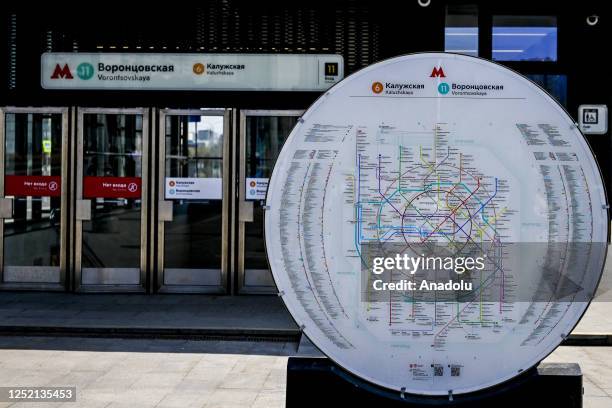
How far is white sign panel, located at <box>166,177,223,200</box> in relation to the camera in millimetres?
10844

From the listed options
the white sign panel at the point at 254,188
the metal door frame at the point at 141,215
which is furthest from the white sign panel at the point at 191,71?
the white sign panel at the point at 254,188

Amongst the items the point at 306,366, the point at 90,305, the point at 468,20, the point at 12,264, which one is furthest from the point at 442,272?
the point at 12,264

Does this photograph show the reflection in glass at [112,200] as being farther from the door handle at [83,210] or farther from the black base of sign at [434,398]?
the black base of sign at [434,398]

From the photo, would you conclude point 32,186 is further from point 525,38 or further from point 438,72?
point 438,72

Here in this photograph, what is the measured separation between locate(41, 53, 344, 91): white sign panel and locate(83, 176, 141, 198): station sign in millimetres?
1201

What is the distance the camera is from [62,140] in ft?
35.8

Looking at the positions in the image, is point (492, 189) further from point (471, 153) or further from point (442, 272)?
point (442, 272)

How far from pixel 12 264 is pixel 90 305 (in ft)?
5.56

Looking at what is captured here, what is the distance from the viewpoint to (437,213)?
3.27 metres

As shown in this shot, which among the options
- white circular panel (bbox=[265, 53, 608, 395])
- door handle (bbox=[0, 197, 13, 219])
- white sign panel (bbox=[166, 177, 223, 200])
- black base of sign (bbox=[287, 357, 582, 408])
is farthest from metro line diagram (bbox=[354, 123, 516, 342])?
door handle (bbox=[0, 197, 13, 219])

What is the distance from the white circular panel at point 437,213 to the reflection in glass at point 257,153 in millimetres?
7563

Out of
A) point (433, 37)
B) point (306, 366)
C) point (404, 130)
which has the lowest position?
point (306, 366)

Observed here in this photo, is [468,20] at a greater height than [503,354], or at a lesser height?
greater

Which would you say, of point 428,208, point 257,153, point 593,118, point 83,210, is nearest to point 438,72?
point 428,208
